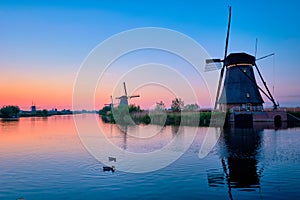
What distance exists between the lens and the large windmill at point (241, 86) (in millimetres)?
41719

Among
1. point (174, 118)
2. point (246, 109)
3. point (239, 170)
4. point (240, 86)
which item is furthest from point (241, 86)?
point (239, 170)

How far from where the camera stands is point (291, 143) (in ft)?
66.6

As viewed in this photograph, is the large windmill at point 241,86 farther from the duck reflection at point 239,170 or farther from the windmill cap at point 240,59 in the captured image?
the duck reflection at point 239,170

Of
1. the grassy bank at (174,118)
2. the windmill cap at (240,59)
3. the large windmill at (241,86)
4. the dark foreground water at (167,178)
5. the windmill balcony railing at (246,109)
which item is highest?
the windmill cap at (240,59)

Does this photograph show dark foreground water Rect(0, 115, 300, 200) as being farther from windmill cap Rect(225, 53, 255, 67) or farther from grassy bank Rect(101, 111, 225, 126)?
windmill cap Rect(225, 53, 255, 67)

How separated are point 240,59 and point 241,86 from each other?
13.7 ft

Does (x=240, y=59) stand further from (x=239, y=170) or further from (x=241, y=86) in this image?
(x=239, y=170)

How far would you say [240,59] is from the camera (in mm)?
42875

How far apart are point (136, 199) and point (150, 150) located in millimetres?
9880

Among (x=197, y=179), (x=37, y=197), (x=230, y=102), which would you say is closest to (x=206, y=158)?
(x=197, y=179)

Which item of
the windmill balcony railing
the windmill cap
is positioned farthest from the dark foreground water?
the windmill cap

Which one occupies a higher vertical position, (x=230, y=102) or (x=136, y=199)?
(x=230, y=102)

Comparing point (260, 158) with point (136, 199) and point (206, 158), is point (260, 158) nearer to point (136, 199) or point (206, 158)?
point (206, 158)

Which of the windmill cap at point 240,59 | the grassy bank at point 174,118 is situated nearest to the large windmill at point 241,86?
the windmill cap at point 240,59
